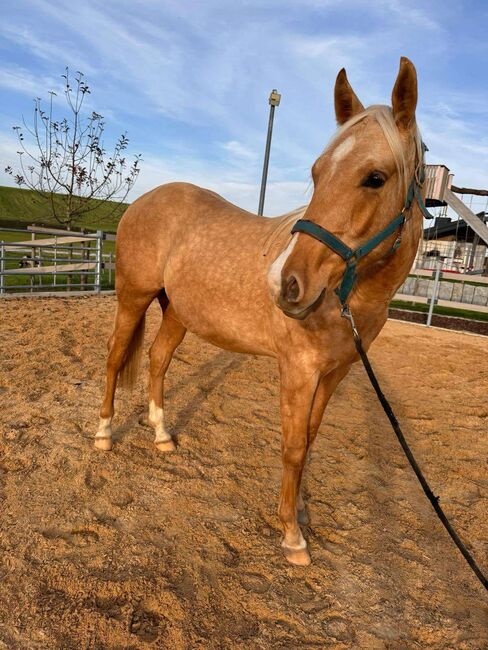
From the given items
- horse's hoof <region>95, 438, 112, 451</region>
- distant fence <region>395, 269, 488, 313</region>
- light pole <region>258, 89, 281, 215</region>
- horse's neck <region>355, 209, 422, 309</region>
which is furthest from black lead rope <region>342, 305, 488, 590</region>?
light pole <region>258, 89, 281, 215</region>

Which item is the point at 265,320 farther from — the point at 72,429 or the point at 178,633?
the point at 72,429

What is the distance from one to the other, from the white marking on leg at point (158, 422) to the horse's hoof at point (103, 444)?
0.34 metres

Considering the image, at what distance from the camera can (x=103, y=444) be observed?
9.94ft

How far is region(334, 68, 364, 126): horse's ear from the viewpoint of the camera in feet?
6.03

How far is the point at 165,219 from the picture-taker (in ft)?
10.0

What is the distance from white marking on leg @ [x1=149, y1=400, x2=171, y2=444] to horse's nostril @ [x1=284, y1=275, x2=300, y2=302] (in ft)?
6.74

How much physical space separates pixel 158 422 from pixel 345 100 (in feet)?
8.21

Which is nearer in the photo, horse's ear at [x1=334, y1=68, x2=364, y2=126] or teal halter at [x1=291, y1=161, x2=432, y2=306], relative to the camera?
teal halter at [x1=291, y1=161, x2=432, y2=306]

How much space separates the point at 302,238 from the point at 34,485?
7.23 feet

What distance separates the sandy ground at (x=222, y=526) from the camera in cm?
172

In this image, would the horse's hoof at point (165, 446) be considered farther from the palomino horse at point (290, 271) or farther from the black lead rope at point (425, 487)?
the black lead rope at point (425, 487)

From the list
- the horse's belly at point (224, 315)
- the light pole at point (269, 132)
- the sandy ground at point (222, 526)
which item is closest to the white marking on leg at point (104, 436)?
the sandy ground at point (222, 526)

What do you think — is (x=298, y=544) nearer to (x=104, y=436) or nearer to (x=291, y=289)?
(x=291, y=289)

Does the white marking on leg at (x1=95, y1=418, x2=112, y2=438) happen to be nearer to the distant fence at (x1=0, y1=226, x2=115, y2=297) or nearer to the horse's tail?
the horse's tail
